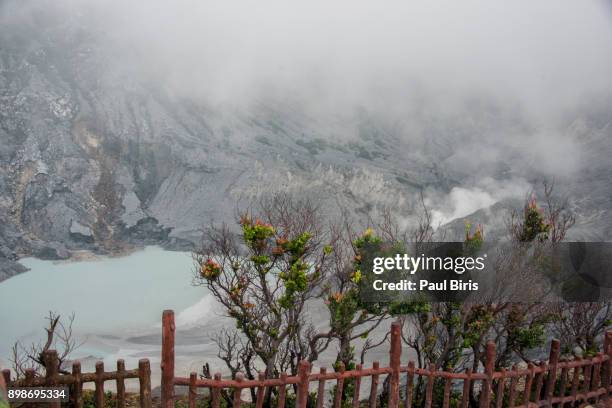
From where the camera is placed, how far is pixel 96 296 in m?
23.9

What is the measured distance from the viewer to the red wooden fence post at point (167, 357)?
6078mm

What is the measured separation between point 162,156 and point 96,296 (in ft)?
60.1

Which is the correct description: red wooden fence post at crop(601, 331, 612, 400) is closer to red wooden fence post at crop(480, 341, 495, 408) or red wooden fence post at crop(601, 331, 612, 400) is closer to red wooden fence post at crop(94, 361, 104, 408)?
red wooden fence post at crop(480, 341, 495, 408)

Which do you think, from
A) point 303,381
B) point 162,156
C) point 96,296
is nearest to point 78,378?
point 303,381

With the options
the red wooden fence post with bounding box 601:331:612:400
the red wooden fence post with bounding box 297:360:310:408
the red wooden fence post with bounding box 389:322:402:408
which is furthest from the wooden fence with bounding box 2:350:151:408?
the red wooden fence post with bounding box 601:331:612:400

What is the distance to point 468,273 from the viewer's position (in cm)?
836

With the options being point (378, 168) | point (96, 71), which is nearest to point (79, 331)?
point (378, 168)

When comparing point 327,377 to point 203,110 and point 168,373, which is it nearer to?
point 168,373

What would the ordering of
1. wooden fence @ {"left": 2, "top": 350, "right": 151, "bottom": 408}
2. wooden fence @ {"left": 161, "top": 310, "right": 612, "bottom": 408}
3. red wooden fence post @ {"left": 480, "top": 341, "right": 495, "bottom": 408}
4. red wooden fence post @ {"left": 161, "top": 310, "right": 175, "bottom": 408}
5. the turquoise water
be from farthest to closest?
the turquoise water → red wooden fence post @ {"left": 480, "top": 341, "right": 495, "bottom": 408} → wooden fence @ {"left": 161, "top": 310, "right": 612, "bottom": 408} → wooden fence @ {"left": 2, "top": 350, "right": 151, "bottom": 408} → red wooden fence post @ {"left": 161, "top": 310, "right": 175, "bottom": 408}

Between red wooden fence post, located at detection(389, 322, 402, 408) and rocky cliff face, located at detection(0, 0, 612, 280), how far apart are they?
24599 mm

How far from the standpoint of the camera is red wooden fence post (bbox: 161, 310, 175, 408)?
6.08 meters

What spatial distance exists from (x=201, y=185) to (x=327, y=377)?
1287 inches

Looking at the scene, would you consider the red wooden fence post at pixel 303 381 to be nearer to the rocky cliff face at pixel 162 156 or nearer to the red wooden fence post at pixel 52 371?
the red wooden fence post at pixel 52 371

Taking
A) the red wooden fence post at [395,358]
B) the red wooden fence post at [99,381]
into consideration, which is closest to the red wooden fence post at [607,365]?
the red wooden fence post at [395,358]
